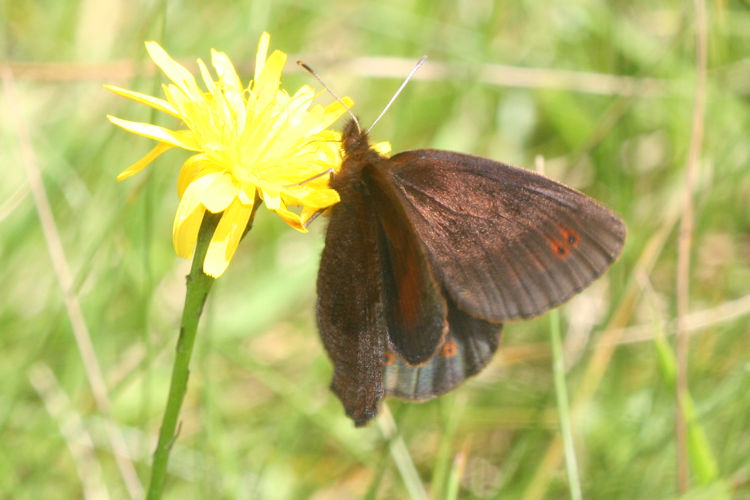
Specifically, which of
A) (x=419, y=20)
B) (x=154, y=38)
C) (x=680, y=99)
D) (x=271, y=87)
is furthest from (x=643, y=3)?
Answer: (x=271, y=87)

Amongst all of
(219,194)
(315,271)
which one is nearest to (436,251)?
(219,194)

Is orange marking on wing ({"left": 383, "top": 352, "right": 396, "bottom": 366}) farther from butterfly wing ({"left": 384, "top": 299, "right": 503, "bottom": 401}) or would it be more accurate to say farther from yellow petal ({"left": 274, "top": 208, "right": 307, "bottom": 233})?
yellow petal ({"left": 274, "top": 208, "right": 307, "bottom": 233})

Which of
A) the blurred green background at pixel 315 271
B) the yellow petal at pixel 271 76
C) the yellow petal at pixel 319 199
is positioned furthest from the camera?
the blurred green background at pixel 315 271

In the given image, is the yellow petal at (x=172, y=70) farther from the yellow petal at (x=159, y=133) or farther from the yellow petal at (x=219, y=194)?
the yellow petal at (x=219, y=194)

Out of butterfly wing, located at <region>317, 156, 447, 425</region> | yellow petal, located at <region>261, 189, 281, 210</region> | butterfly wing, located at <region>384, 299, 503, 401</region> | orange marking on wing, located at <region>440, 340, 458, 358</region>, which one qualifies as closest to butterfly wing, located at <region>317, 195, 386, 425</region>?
butterfly wing, located at <region>317, 156, 447, 425</region>

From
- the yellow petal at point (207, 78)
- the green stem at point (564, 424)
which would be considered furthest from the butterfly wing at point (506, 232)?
the yellow petal at point (207, 78)

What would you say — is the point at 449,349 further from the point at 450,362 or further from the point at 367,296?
the point at 367,296
